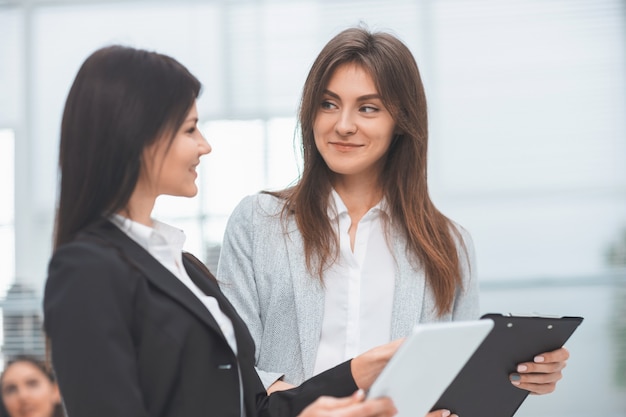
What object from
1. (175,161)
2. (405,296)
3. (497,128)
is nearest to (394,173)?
(405,296)

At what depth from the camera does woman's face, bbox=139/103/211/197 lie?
4.38 feet

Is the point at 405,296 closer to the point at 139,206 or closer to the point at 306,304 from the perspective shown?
the point at 306,304

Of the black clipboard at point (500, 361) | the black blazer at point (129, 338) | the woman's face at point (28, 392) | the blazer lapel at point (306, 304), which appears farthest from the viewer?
the woman's face at point (28, 392)

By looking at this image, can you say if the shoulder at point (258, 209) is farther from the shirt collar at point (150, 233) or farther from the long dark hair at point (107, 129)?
the long dark hair at point (107, 129)

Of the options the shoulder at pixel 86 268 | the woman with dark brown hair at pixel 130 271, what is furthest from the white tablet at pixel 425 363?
the shoulder at pixel 86 268

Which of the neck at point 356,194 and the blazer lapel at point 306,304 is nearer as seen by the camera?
the blazer lapel at point 306,304

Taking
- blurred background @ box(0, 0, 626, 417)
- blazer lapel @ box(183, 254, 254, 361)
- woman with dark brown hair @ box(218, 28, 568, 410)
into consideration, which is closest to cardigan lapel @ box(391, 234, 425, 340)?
woman with dark brown hair @ box(218, 28, 568, 410)

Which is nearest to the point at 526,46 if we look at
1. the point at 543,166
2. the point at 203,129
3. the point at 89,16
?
the point at 543,166

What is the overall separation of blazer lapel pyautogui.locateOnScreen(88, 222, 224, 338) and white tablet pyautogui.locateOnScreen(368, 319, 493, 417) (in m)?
0.27

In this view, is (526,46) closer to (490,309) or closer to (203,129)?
(490,309)

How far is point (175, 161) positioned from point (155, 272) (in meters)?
0.17

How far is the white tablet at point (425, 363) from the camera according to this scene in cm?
125

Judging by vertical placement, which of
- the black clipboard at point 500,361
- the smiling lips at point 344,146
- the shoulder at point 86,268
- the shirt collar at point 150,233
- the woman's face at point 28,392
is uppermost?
the smiling lips at point 344,146

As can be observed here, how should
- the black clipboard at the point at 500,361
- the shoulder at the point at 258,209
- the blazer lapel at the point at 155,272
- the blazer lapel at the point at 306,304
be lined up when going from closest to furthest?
1. the blazer lapel at the point at 155,272
2. the black clipboard at the point at 500,361
3. the blazer lapel at the point at 306,304
4. the shoulder at the point at 258,209
